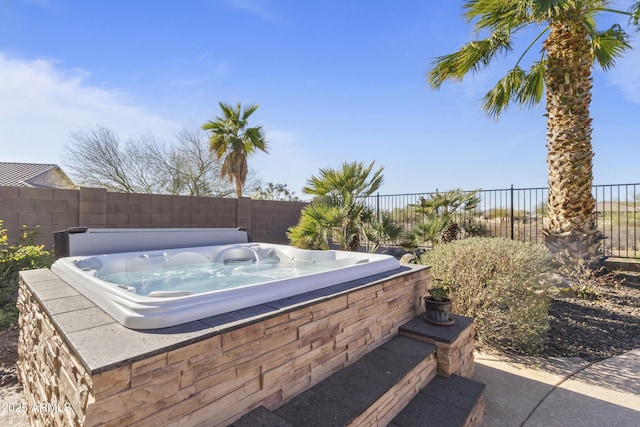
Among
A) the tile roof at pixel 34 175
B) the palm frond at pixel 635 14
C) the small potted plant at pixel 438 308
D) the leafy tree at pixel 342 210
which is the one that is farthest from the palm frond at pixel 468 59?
the tile roof at pixel 34 175

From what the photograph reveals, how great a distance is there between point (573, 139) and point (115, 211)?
28.9ft

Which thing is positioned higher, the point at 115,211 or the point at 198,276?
the point at 115,211

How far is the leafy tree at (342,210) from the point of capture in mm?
5289

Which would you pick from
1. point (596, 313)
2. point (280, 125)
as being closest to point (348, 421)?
point (596, 313)

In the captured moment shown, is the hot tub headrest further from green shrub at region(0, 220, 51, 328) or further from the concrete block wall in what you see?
the concrete block wall

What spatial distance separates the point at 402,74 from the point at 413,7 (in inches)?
49.1

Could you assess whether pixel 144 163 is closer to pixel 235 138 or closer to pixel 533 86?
pixel 235 138

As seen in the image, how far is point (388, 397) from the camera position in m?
1.92

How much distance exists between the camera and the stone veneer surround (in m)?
1.13

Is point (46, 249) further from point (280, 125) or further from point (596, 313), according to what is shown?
point (596, 313)

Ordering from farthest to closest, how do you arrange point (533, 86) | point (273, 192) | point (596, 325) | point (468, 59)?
point (273, 192)
point (533, 86)
point (468, 59)
point (596, 325)

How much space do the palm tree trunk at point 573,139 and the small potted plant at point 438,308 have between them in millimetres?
4349

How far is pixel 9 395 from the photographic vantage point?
2.57 m

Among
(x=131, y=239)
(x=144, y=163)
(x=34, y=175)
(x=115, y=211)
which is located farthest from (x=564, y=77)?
(x=34, y=175)
